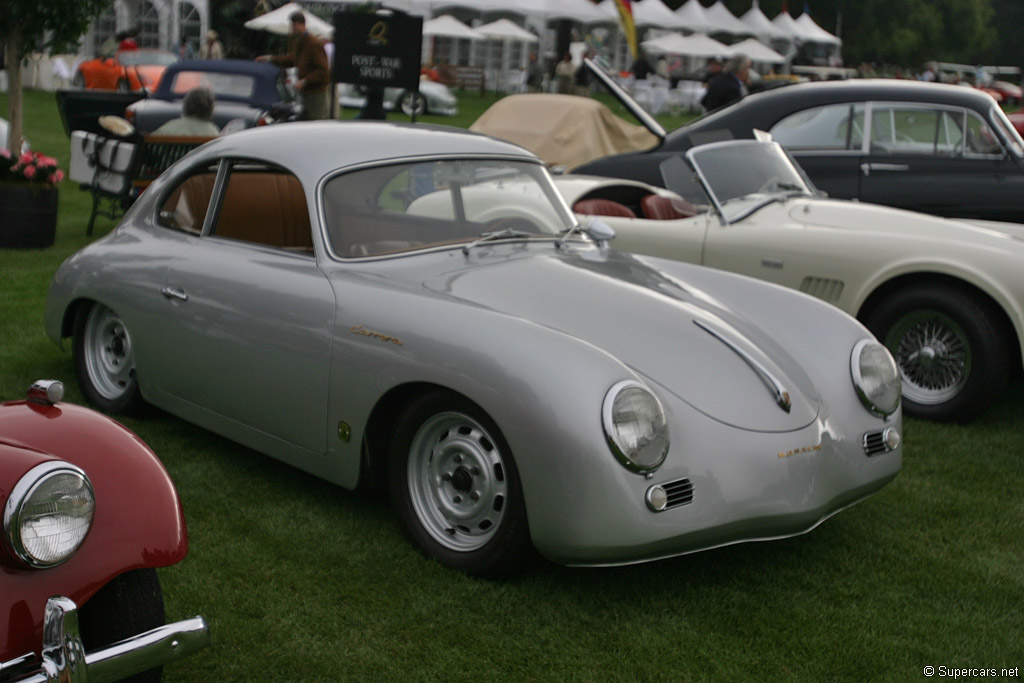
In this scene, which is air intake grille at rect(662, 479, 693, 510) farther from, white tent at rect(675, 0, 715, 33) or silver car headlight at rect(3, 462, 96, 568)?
white tent at rect(675, 0, 715, 33)

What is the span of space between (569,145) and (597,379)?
385 inches

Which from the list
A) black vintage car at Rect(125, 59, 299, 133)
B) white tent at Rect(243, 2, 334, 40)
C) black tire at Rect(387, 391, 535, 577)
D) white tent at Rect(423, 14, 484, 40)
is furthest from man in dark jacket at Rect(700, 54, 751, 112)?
white tent at Rect(423, 14, 484, 40)

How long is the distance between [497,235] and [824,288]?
2198mm

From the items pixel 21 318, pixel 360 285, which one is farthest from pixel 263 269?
pixel 21 318

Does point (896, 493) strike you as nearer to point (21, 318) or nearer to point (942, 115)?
point (942, 115)

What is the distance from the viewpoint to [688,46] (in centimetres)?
3800

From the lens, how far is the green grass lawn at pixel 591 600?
304 centimetres

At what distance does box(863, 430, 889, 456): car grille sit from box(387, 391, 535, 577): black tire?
1229 mm

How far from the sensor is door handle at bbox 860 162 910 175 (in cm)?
777

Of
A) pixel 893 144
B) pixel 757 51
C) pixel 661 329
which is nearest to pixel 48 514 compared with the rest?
pixel 661 329

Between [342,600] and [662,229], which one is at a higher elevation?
[662,229]

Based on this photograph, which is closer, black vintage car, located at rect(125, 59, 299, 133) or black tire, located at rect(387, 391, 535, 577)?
black tire, located at rect(387, 391, 535, 577)

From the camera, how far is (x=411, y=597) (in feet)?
11.1

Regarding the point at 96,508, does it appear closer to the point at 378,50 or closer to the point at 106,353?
the point at 106,353
